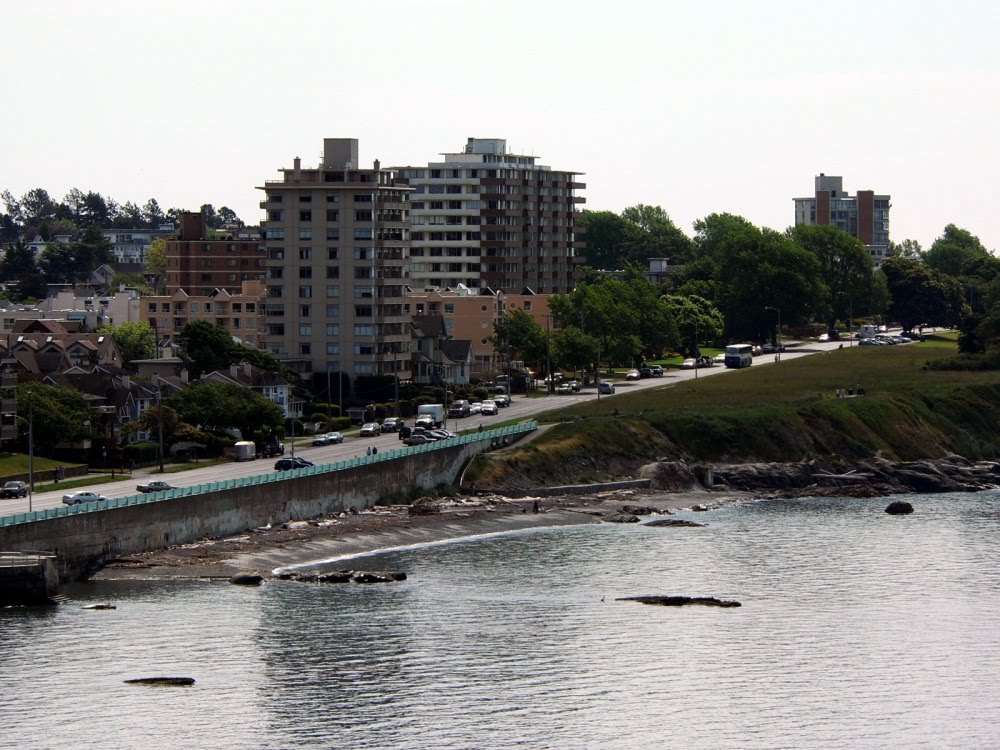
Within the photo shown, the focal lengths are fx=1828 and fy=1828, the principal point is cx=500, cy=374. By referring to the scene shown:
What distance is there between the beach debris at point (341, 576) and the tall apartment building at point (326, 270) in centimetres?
6893

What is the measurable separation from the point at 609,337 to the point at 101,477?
277 feet

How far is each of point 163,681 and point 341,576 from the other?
71.5ft

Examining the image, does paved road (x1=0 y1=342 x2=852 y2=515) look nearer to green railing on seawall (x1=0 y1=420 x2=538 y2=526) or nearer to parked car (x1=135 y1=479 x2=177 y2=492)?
parked car (x1=135 y1=479 x2=177 y2=492)

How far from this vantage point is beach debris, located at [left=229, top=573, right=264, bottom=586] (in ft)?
287

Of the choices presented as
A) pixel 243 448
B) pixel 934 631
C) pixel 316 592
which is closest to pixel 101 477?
pixel 243 448

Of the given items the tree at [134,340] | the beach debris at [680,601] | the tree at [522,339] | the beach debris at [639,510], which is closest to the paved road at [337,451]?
the tree at [522,339]

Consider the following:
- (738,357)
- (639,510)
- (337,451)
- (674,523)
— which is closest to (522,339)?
(738,357)

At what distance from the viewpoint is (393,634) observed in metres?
77.0

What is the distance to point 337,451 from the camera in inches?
4830

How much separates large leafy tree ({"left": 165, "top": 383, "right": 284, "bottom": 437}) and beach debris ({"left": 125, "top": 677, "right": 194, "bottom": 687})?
5632cm

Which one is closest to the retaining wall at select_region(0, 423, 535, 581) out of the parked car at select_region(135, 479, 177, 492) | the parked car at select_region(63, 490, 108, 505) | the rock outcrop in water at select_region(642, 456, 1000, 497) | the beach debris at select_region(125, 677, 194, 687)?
the parked car at select_region(63, 490, 108, 505)

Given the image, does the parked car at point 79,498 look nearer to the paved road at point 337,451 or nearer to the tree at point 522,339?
the paved road at point 337,451

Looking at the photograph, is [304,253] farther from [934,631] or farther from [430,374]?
[934,631]

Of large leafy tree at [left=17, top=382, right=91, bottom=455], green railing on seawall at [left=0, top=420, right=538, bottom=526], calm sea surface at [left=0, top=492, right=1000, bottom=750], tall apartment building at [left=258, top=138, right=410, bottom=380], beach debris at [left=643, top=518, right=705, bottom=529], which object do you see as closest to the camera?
calm sea surface at [left=0, top=492, right=1000, bottom=750]
